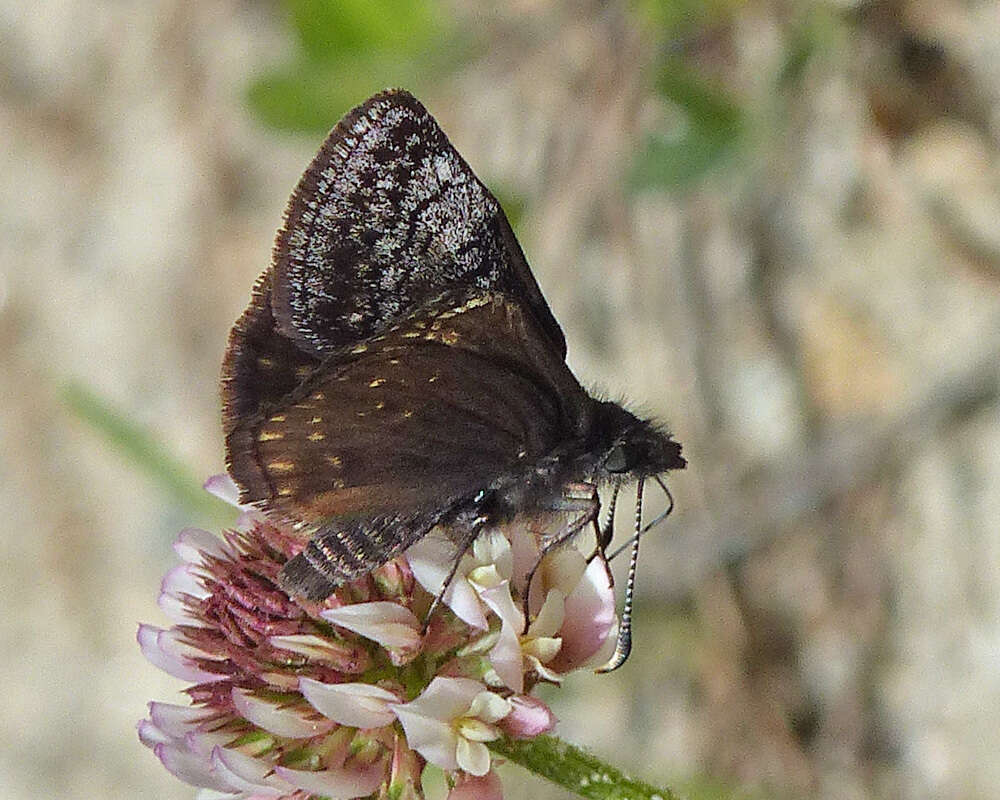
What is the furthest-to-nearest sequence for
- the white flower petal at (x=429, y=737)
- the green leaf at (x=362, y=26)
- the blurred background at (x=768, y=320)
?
the green leaf at (x=362, y=26), the blurred background at (x=768, y=320), the white flower petal at (x=429, y=737)

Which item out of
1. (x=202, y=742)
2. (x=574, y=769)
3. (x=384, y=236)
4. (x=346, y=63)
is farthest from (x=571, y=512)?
(x=346, y=63)

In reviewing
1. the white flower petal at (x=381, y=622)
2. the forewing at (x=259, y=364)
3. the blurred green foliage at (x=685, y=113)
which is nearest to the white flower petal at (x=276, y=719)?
the white flower petal at (x=381, y=622)

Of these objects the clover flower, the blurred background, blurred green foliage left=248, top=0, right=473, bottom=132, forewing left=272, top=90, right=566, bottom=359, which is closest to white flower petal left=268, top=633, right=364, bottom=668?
the clover flower

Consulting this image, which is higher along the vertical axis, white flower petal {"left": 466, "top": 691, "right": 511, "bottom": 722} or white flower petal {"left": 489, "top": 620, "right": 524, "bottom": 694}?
white flower petal {"left": 489, "top": 620, "right": 524, "bottom": 694}

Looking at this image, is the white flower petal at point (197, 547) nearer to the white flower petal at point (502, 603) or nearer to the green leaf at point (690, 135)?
the white flower petal at point (502, 603)

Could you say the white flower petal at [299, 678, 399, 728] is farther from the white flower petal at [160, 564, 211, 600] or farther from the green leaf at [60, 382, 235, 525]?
the green leaf at [60, 382, 235, 525]

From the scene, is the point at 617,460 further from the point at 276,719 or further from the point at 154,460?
the point at 154,460
